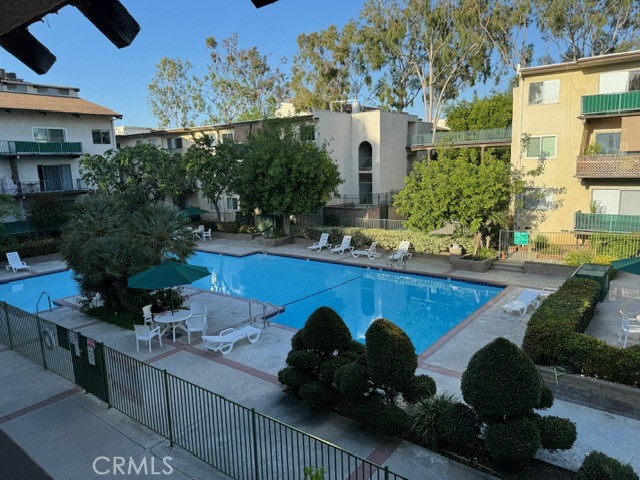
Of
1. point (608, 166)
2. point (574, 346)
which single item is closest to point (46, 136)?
point (608, 166)

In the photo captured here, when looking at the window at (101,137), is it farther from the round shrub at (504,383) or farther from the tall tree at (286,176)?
the round shrub at (504,383)

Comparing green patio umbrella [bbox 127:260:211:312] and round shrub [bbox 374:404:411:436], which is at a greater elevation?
green patio umbrella [bbox 127:260:211:312]

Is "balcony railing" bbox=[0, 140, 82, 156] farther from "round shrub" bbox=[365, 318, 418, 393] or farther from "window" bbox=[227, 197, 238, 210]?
"round shrub" bbox=[365, 318, 418, 393]

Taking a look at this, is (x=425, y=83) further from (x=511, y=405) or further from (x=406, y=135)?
(x=511, y=405)

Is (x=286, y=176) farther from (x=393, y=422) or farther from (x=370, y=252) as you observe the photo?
(x=393, y=422)

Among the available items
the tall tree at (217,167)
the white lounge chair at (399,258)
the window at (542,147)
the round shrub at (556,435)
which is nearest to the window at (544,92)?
the window at (542,147)

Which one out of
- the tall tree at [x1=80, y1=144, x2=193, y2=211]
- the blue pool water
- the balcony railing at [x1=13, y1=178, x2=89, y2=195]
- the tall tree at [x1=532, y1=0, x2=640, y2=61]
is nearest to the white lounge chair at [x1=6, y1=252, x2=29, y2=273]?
the blue pool water

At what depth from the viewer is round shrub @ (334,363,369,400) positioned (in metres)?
7.43

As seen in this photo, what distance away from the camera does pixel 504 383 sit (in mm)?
6082

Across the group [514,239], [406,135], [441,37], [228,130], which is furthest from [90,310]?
[441,37]

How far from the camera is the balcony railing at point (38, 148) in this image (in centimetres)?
2827

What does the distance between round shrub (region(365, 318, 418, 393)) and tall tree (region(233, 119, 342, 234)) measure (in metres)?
18.7

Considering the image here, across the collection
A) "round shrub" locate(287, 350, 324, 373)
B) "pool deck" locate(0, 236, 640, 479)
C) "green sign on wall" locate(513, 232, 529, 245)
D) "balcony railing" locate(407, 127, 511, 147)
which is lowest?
"pool deck" locate(0, 236, 640, 479)

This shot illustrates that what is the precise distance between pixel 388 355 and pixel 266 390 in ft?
11.0
